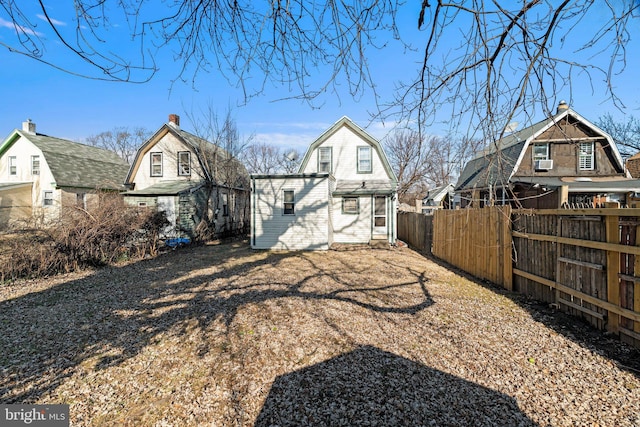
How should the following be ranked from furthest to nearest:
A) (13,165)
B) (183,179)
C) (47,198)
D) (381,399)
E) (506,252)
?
1. (13,165)
2. (47,198)
3. (183,179)
4. (506,252)
5. (381,399)

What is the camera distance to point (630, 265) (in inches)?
145

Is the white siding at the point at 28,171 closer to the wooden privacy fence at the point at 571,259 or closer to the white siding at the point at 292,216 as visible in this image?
the white siding at the point at 292,216

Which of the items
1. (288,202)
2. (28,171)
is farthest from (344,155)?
(28,171)

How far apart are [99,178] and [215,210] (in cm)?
944

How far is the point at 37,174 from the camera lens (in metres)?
18.3

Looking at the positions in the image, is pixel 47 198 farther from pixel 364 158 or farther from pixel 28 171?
pixel 364 158

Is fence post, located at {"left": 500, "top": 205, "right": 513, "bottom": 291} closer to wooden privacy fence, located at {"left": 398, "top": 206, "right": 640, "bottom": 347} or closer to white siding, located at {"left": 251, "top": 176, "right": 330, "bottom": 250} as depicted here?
wooden privacy fence, located at {"left": 398, "top": 206, "right": 640, "bottom": 347}

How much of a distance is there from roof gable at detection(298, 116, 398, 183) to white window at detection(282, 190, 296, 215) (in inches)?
109

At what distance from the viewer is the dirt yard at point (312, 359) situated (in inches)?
107

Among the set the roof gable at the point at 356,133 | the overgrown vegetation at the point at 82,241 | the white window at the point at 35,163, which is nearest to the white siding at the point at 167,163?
the overgrown vegetation at the point at 82,241

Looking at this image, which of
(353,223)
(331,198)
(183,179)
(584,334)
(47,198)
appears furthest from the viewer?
(47,198)

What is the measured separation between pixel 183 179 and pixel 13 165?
39.0 ft

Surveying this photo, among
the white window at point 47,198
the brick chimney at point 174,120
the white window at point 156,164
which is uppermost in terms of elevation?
the brick chimney at point 174,120

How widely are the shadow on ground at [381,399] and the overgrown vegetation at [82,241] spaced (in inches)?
345
